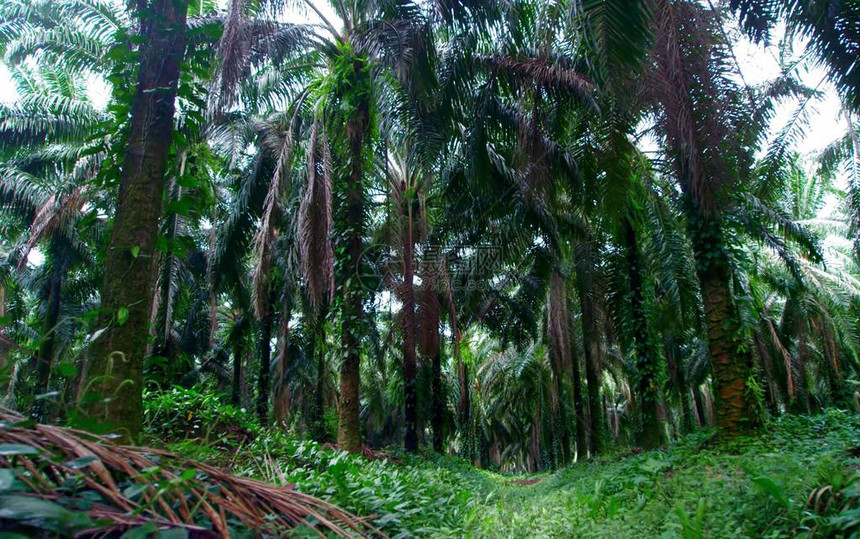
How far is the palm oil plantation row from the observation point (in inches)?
119

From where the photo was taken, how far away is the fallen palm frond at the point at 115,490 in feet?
4.88

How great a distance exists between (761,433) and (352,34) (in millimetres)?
9072

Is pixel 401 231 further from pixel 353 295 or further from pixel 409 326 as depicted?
pixel 353 295

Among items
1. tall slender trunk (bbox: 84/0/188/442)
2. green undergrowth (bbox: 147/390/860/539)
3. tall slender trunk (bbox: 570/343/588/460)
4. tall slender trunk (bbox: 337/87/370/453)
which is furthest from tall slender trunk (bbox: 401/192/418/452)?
tall slender trunk (bbox: 84/0/188/442)

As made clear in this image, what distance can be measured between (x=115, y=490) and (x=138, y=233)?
1.92m

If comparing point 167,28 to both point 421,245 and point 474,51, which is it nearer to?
point 474,51

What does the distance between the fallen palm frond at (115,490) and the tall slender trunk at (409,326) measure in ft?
28.3

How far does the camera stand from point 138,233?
3211 millimetres

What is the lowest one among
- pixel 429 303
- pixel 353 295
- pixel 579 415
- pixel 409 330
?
pixel 579 415

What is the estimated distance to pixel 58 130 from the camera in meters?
13.1

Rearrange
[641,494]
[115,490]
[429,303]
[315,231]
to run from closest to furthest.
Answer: [115,490]
[641,494]
[315,231]
[429,303]

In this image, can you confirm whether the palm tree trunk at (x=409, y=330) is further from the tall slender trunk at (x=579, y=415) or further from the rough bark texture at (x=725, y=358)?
the tall slender trunk at (x=579, y=415)

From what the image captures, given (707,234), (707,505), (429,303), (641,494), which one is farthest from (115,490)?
(429,303)

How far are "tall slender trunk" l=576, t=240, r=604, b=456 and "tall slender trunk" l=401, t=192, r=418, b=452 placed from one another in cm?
487
